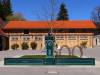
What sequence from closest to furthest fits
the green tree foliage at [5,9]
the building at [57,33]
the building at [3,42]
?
the building at [3,42]
the building at [57,33]
the green tree foliage at [5,9]

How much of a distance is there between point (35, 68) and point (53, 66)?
1.31 m

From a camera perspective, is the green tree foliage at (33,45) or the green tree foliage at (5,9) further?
the green tree foliage at (5,9)

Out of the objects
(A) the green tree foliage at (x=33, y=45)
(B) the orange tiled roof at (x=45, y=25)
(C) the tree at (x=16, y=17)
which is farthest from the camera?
(C) the tree at (x=16, y=17)

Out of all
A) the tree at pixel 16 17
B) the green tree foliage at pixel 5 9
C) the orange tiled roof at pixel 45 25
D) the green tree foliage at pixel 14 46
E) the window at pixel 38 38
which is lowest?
the green tree foliage at pixel 14 46

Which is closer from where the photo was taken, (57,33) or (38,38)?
(38,38)

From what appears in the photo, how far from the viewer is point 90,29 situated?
74312mm

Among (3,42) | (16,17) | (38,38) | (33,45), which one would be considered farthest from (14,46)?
(16,17)

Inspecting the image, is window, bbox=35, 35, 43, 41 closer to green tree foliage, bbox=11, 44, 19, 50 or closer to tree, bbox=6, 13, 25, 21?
green tree foliage, bbox=11, 44, 19, 50

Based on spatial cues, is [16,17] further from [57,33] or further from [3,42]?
[3,42]

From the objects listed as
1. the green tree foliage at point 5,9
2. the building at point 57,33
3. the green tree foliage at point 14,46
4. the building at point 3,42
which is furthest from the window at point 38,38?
the green tree foliage at point 5,9

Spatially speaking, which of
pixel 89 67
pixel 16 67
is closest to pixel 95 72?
pixel 89 67

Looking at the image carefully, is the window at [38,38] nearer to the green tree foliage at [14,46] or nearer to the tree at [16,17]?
the green tree foliage at [14,46]

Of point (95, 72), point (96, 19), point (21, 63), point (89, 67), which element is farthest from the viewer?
point (96, 19)

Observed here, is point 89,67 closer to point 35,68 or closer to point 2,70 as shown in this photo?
point 35,68
